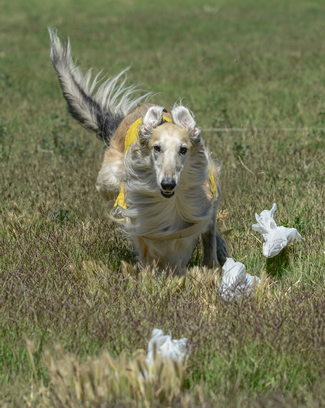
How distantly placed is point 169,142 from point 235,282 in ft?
3.37

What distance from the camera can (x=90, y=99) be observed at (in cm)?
597

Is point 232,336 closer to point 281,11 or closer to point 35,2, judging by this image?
point 281,11

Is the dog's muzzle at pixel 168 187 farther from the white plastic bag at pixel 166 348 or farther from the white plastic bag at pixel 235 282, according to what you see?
the white plastic bag at pixel 166 348

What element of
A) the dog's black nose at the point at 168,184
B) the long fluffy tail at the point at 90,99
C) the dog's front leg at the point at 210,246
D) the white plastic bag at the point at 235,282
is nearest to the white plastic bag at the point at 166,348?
the white plastic bag at the point at 235,282

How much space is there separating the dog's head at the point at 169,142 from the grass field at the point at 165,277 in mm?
670

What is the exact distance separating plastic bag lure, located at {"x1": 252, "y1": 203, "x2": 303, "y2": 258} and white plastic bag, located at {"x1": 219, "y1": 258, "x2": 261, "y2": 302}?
0.48 m

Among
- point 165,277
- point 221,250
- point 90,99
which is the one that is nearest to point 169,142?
point 165,277

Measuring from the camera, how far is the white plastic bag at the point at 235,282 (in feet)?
11.6

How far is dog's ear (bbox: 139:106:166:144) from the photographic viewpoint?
4.10 m

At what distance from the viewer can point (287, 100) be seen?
379 inches

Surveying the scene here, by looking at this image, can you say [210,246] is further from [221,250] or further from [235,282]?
[235,282]

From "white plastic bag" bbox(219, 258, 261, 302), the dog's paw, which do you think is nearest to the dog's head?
"white plastic bag" bbox(219, 258, 261, 302)

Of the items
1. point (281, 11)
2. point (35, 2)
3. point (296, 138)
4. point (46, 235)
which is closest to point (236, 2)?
point (281, 11)

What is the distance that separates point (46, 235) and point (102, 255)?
529 mm
